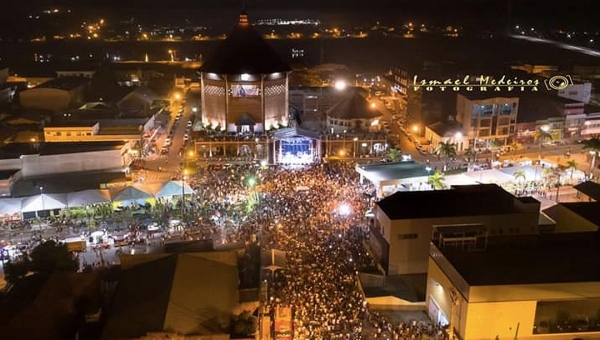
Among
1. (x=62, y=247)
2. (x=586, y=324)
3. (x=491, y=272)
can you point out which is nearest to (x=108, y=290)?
(x=62, y=247)

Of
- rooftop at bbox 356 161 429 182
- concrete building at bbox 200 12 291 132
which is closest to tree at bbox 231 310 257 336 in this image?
rooftop at bbox 356 161 429 182

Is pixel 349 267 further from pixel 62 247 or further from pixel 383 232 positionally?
pixel 62 247

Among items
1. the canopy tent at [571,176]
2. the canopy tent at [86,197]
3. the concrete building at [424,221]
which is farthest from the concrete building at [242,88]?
the concrete building at [424,221]

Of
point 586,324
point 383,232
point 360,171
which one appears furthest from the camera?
point 360,171

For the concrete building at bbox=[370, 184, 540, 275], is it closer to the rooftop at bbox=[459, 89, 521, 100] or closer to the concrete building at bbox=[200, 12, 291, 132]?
the rooftop at bbox=[459, 89, 521, 100]

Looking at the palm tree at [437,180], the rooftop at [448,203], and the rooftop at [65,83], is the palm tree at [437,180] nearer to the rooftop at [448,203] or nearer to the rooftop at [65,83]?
the rooftop at [448,203]

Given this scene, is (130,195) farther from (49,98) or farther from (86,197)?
(49,98)
